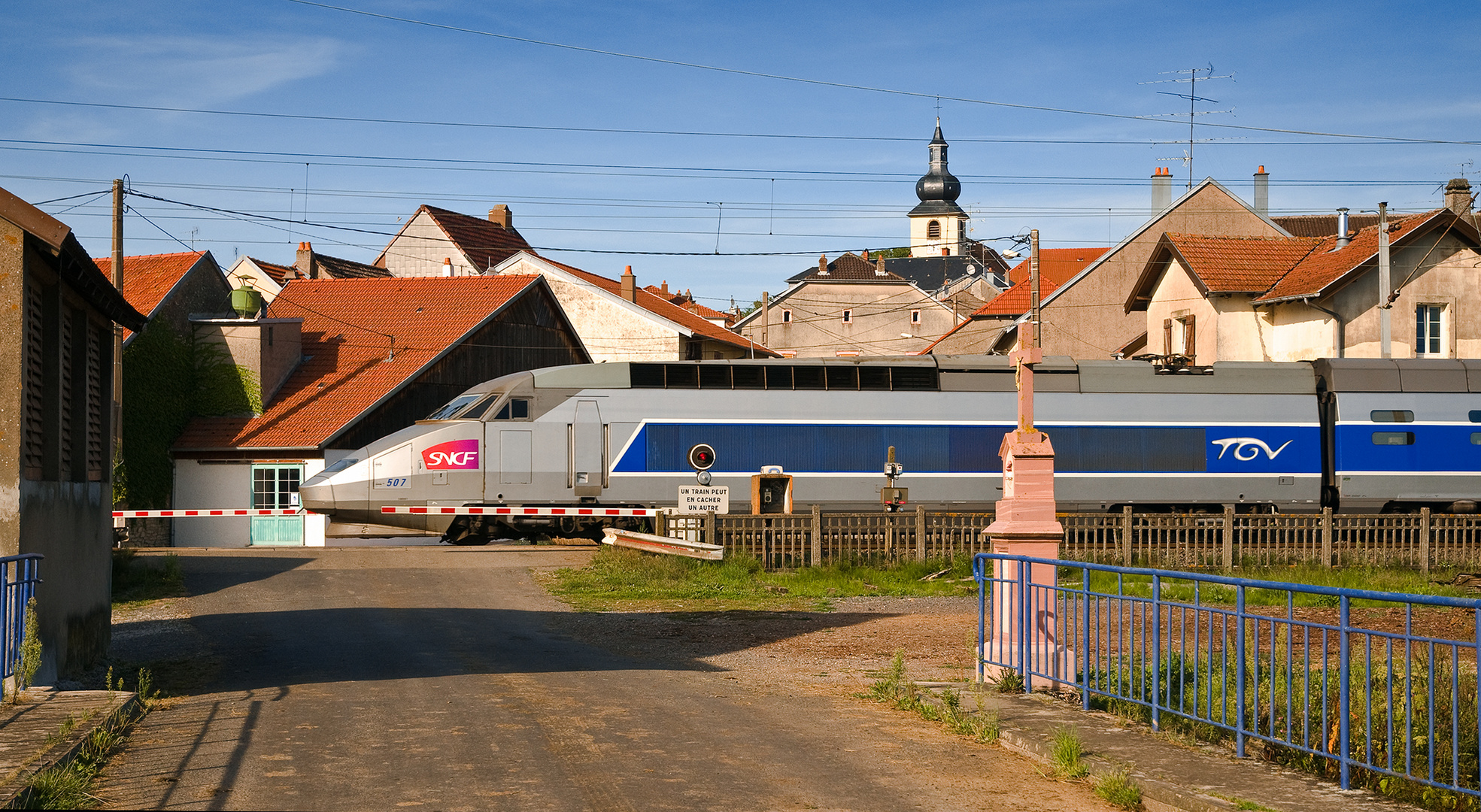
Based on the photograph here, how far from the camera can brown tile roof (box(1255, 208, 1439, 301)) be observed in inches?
1296

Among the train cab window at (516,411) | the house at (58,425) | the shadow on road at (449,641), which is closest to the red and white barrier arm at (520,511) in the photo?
the train cab window at (516,411)

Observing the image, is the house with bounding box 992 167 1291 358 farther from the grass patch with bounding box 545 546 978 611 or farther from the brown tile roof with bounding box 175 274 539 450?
the grass patch with bounding box 545 546 978 611

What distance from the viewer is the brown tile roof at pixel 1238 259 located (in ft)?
118

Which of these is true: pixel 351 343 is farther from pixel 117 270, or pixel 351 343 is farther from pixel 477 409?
pixel 477 409

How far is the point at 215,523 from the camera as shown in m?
35.2

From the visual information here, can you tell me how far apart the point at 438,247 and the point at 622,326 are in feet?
37.8

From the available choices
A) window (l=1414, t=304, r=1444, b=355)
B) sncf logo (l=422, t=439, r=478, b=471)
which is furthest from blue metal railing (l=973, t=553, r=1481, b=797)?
window (l=1414, t=304, r=1444, b=355)

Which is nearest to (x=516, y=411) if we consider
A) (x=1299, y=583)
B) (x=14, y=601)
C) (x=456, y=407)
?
(x=456, y=407)

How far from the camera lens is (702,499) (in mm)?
24203

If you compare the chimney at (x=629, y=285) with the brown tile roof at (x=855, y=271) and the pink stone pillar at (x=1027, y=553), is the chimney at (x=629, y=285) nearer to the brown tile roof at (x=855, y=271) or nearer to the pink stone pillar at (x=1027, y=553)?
the brown tile roof at (x=855, y=271)

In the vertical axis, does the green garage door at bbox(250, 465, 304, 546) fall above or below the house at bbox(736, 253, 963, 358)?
below

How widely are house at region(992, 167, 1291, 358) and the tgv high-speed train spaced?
2164 centimetres

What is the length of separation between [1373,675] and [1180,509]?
17.0 meters

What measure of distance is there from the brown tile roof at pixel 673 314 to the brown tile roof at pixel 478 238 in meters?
3.62
